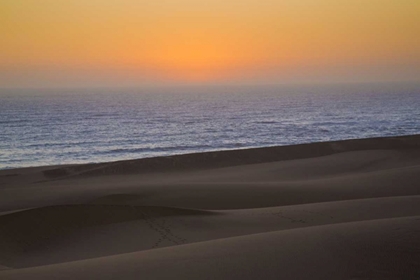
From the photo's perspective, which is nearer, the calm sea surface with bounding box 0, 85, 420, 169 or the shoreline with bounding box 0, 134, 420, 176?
the shoreline with bounding box 0, 134, 420, 176

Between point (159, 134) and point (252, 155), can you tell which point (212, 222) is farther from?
point (159, 134)

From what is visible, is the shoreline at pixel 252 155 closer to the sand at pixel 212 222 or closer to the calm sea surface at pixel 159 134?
the sand at pixel 212 222

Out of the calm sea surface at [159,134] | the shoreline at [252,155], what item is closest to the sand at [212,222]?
the shoreline at [252,155]

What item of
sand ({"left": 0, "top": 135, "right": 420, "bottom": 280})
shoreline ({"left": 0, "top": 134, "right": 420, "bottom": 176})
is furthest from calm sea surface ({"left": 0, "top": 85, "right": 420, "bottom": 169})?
sand ({"left": 0, "top": 135, "right": 420, "bottom": 280})

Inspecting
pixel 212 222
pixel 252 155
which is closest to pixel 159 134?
pixel 252 155

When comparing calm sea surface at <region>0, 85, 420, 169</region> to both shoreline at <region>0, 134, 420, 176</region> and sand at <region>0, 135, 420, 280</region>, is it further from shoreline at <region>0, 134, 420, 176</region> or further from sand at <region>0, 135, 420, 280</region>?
sand at <region>0, 135, 420, 280</region>

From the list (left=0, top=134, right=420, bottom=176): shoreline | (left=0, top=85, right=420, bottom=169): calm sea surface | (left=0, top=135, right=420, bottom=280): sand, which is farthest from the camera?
(left=0, top=85, right=420, bottom=169): calm sea surface

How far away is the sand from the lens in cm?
880

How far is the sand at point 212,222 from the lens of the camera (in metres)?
8.80

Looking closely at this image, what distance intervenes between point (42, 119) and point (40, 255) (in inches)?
2415

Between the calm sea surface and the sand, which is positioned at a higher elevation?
the sand

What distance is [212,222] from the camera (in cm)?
1436

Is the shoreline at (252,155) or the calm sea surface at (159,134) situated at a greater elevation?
the shoreline at (252,155)

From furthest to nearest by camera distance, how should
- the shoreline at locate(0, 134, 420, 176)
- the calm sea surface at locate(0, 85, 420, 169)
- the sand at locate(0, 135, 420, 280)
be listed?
the calm sea surface at locate(0, 85, 420, 169)
the shoreline at locate(0, 134, 420, 176)
the sand at locate(0, 135, 420, 280)
